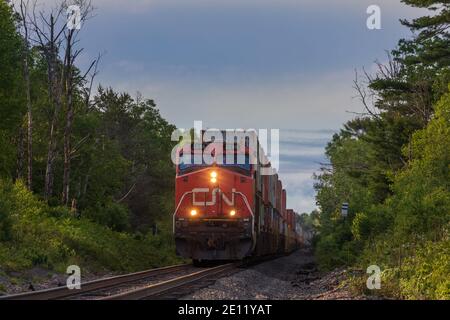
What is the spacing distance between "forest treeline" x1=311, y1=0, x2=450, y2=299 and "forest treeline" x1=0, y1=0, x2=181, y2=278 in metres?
9.87

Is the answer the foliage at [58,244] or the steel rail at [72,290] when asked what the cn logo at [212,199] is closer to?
the foliage at [58,244]

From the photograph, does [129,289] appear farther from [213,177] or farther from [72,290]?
[213,177]

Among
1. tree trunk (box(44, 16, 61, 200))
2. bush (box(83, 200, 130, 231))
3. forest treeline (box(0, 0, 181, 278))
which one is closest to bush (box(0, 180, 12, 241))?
forest treeline (box(0, 0, 181, 278))

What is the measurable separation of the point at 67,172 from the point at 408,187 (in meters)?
Result: 16.8

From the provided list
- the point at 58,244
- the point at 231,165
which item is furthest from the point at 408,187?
the point at 58,244

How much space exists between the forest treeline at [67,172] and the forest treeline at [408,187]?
9872mm

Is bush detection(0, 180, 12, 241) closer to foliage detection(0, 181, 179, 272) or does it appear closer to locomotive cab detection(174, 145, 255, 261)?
foliage detection(0, 181, 179, 272)

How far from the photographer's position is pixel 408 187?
26.7 meters

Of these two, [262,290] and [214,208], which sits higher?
[214,208]

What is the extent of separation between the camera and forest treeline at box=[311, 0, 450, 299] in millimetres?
14500

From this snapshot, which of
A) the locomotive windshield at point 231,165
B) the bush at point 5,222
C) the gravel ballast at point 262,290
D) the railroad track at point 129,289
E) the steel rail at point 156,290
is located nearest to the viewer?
the steel rail at point 156,290

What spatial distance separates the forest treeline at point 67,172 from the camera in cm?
2302

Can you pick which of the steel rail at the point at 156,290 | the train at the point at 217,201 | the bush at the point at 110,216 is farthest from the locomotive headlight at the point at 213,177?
the bush at the point at 110,216
